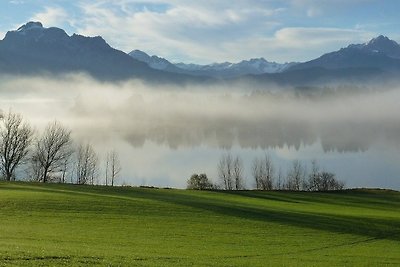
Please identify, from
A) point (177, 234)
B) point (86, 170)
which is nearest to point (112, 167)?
point (86, 170)

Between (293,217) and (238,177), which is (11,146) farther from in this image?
(293,217)

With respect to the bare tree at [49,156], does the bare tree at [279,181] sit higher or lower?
lower

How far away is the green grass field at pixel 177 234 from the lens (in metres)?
30.0

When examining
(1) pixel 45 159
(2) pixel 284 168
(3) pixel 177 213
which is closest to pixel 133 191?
(3) pixel 177 213

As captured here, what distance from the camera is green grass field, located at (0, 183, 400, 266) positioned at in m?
30.0

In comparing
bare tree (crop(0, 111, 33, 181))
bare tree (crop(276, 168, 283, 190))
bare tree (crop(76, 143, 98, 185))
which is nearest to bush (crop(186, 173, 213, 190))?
bare tree (crop(276, 168, 283, 190))

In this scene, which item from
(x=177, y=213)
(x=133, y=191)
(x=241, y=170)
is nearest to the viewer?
(x=177, y=213)

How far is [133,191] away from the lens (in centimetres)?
7212

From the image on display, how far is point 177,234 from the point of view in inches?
1660

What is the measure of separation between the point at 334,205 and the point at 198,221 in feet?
110

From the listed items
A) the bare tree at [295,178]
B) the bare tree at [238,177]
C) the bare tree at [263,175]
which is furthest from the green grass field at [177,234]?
the bare tree at [295,178]

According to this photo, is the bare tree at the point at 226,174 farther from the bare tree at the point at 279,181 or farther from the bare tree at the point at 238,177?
the bare tree at the point at 279,181

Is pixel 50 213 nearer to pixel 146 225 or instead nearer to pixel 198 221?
pixel 146 225

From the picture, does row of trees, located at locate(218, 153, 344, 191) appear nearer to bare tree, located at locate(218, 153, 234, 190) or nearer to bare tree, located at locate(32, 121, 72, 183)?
bare tree, located at locate(218, 153, 234, 190)
